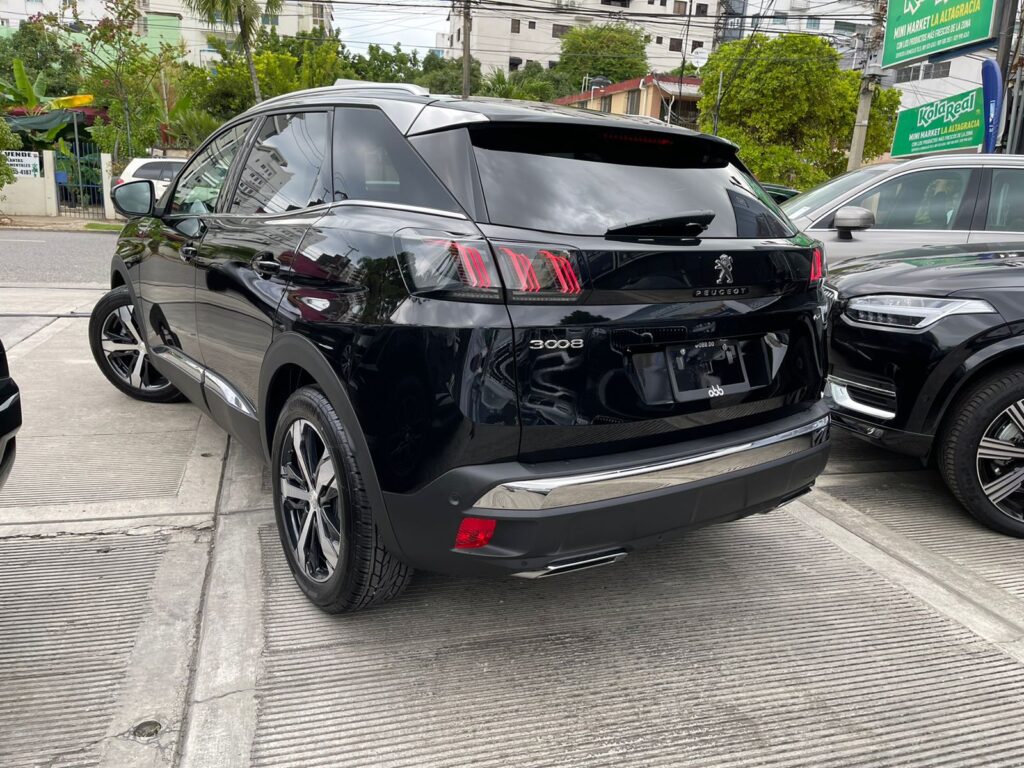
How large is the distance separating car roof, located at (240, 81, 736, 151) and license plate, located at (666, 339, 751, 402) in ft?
2.47

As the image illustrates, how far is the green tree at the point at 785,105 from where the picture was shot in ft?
77.0

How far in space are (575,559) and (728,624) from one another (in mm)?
893

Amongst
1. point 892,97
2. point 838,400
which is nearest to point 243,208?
point 838,400

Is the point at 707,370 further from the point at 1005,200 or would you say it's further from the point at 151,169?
the point at 151,169

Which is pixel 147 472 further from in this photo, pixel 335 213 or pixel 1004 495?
pixel 1004 495

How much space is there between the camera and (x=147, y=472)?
3949mm

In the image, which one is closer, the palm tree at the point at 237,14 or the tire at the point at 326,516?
the tire at the point at 326,516

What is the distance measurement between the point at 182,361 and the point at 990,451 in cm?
375

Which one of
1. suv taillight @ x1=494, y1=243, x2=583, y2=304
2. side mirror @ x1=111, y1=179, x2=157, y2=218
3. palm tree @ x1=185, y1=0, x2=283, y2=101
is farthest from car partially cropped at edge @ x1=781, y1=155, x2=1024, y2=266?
palm tree @ x1=185, y1=0, x2=283, y2=101

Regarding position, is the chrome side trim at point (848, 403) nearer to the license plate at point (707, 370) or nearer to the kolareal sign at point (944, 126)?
the license plate at point (707, 370)

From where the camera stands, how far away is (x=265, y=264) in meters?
2.84

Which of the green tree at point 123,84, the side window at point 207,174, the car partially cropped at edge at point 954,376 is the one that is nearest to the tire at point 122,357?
the side window at point 207,174

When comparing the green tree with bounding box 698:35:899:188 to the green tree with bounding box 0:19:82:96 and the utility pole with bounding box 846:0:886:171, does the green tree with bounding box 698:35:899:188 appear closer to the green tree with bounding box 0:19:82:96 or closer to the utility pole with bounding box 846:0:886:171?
the utility pole with bounding box 846:0:886:171

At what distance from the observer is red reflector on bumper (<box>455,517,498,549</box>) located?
83.7 inches
